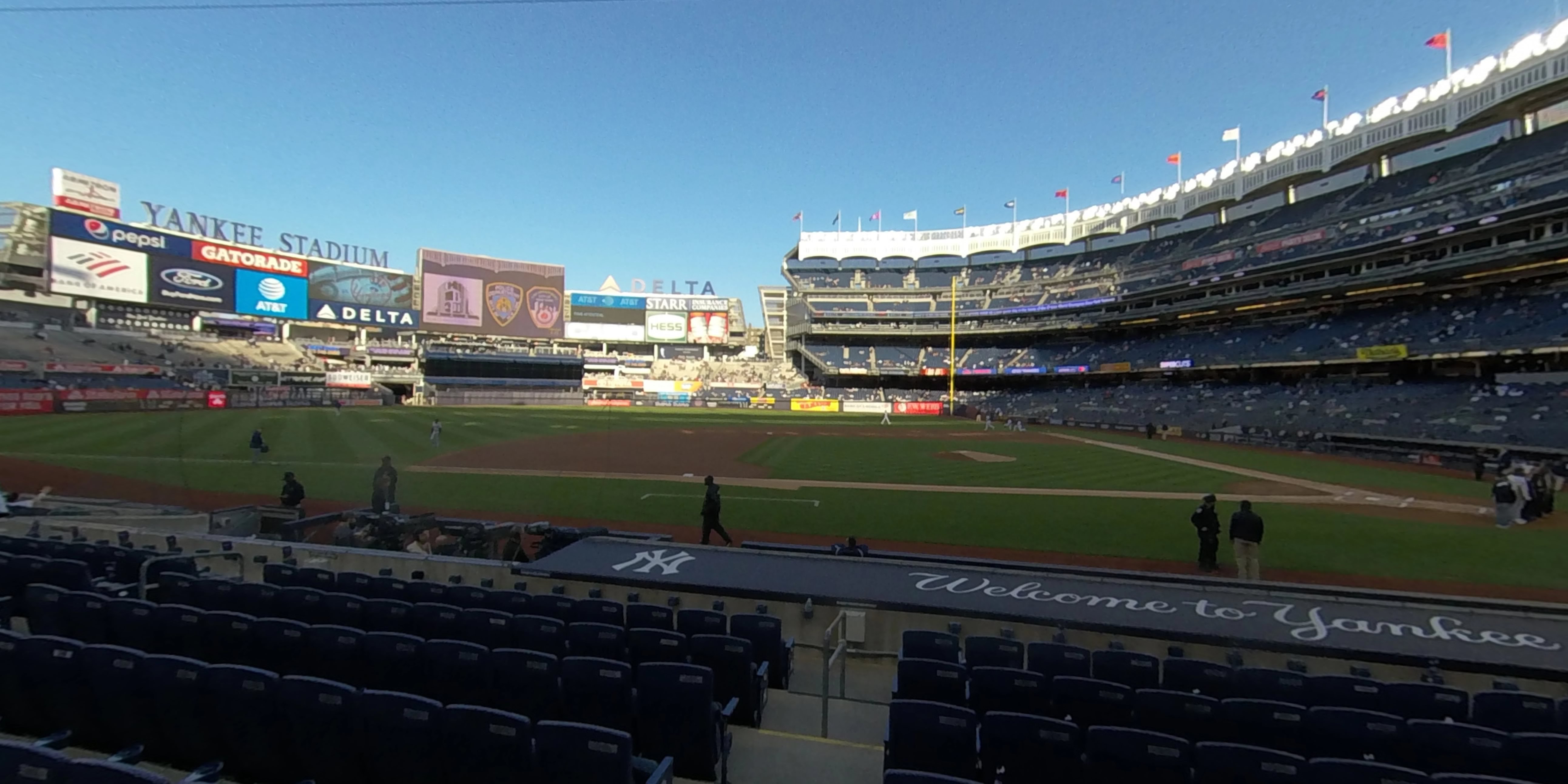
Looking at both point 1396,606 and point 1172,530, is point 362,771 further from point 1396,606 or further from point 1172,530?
point 1172,530

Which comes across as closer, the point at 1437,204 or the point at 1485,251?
the point at 1485,251

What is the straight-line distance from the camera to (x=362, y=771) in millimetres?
4145

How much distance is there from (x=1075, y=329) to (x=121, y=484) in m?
75.3

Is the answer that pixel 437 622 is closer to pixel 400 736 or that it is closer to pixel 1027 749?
pixel 400 736

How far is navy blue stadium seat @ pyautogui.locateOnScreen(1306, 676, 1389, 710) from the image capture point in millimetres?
5180

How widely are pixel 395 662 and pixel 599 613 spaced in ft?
6.44

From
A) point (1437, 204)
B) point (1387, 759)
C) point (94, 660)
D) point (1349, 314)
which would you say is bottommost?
point (1387, 759)

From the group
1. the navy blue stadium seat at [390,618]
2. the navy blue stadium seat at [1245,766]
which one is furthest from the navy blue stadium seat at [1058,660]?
the navy blue stadium seat at [390,618]

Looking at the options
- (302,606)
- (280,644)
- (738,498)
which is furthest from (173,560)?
(738,498)

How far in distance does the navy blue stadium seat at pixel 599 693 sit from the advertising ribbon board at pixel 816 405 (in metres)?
74.1

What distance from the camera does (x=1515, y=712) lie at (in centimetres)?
474

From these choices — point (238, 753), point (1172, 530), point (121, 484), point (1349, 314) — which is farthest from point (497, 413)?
point (1349, 314)

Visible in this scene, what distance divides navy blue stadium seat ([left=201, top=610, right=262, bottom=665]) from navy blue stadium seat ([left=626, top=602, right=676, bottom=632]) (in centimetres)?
300

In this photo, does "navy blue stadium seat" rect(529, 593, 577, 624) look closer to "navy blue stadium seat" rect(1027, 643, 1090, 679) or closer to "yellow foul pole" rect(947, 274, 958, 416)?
"navy blue stadium seat" rect(1027, 643, 1090, 679)
